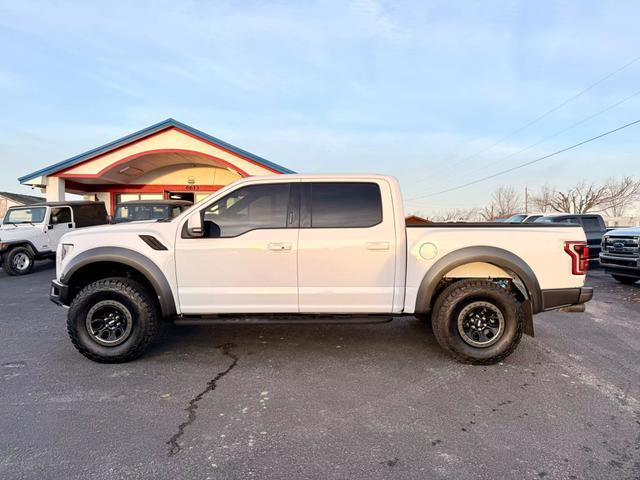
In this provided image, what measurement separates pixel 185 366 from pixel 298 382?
4.20ft

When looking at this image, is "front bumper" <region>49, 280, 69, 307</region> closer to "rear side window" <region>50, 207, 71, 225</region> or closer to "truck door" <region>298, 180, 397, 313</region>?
"truck door" <region>298, 180, 397, 313</region>

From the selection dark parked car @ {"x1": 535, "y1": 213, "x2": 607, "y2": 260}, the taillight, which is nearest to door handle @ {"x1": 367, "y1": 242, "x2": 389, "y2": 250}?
the taillight

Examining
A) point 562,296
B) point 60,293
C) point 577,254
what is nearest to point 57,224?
point 60,293

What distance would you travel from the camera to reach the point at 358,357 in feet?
13.7

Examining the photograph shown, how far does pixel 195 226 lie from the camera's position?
3.85 metres

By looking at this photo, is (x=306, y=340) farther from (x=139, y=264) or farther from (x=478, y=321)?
(x=139, y=264)

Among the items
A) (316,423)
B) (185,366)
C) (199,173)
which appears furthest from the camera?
(199,173)

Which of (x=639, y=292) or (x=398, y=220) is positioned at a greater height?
(x=398, y=220)

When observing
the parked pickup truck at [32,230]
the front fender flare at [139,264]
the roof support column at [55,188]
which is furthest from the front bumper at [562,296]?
the roof support column at [55,188]

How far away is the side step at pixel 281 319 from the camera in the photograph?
3.94m

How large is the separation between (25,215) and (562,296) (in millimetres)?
13532

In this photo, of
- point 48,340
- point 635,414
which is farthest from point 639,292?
point 48,340

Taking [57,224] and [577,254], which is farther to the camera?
[57,224]

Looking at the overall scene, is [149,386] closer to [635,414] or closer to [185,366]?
[185,366]
